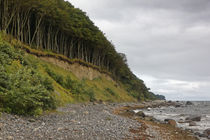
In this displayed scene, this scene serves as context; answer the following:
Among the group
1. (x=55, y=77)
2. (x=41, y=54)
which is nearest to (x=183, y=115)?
(x=55, y=77)

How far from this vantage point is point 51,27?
53.5 metres

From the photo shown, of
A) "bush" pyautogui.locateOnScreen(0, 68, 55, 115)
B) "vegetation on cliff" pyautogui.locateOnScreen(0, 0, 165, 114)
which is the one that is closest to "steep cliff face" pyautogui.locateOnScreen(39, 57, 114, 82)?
"vegetation on cliff" pyautogui.locateOnScreen(0, 0, 165, 114)

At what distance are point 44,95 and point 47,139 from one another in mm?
6796

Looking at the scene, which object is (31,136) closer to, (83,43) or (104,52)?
(83,43)

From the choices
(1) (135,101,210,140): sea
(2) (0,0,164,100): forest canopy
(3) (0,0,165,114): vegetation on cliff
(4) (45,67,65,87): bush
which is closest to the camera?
(3) (0,0,165,114): vegetation on cliff

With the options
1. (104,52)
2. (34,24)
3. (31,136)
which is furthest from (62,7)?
(31,136)

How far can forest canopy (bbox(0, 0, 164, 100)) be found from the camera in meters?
39.6

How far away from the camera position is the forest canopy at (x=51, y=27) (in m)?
39.6

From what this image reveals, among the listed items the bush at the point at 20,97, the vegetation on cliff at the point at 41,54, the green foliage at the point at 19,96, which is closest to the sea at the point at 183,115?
the vegetation on cliff at the point at 41,54

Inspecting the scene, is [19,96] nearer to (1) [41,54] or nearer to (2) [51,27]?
(1) [41,54]

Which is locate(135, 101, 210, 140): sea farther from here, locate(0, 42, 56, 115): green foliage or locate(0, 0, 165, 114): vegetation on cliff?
locate(0, 42, 56, 115): green foliage

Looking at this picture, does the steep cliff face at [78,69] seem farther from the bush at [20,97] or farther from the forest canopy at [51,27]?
the bush at [20,97]

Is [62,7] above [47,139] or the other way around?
above

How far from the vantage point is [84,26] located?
203ft
